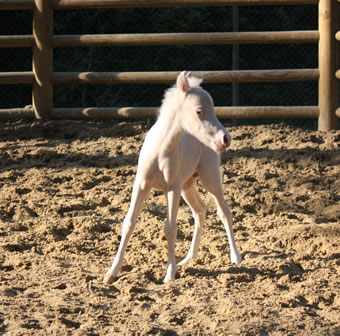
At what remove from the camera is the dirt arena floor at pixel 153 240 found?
3.96 m

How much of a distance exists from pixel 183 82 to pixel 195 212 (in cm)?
121

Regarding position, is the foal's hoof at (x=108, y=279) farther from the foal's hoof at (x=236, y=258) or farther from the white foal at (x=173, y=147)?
the foal's hoof at (x=236, y=258)

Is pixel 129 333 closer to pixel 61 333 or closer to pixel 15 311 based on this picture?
pixel 61 333

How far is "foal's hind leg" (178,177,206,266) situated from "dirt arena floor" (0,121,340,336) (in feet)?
0.29

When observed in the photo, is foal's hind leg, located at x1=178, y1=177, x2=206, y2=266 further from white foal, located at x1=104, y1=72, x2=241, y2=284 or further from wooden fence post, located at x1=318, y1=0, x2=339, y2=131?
wooden fence post, located at x1=318, y1=0, x2=339, y2=131

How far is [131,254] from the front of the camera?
525 cm

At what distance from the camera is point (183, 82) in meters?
4.49

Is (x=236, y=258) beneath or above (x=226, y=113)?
beneath

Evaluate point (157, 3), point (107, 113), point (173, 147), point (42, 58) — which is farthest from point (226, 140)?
point (42, 58)

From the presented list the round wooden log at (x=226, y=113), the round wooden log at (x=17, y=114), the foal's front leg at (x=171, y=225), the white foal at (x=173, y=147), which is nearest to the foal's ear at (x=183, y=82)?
the white foal at (x=173, y=147)

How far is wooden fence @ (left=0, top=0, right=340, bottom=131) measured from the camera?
8602mm

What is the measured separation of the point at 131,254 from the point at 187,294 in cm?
102

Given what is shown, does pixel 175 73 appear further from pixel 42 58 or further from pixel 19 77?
pixel 19 77

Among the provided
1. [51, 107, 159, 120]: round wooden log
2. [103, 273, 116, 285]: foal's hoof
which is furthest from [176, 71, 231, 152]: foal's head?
[51, 107, 159, 120]: round wooden log
